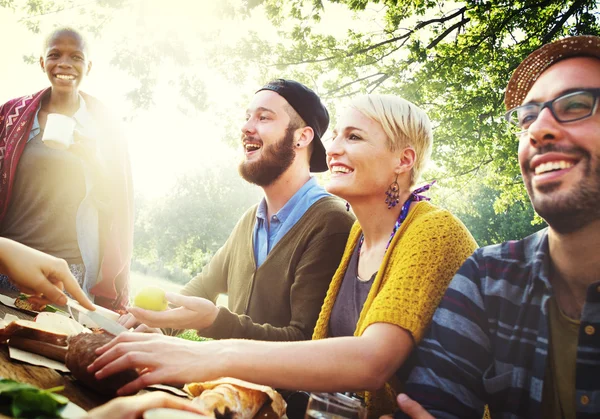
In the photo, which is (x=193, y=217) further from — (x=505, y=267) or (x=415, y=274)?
(x=505, y=267)

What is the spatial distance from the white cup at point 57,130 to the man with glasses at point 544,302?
8.67 ft

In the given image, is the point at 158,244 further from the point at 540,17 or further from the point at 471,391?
the point at 471,391

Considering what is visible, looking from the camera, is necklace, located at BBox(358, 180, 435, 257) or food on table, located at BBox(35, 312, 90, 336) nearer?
food on table, located at BBox(35, 312, 90, 336)

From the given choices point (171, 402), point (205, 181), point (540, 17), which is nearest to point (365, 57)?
point (540, 17)

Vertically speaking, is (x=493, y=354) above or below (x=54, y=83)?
below

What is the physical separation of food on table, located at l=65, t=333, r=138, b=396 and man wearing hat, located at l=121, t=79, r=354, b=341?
0.40 metres

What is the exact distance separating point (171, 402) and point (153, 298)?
2.69 ft

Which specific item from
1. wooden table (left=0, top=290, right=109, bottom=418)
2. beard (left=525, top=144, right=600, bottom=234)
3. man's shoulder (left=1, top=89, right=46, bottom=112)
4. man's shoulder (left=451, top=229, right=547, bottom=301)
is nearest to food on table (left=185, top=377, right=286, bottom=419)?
wooden table (left=0, top=290, right=109, bottom=418)

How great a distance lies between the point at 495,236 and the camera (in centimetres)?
4103

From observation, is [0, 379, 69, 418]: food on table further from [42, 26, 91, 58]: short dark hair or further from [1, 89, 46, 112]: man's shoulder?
[42, 26, 91, 58]: short dark hair

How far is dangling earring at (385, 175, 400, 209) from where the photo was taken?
2.37 meters

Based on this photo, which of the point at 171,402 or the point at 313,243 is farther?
the point at 313,243

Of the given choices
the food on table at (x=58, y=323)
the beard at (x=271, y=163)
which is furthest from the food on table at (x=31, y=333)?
the beard at (x=271, y=163)

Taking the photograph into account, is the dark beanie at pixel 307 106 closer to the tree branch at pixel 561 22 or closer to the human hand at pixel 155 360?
the human hand at pixel 155 360
